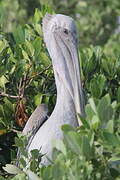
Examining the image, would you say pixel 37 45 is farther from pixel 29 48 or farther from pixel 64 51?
pixel 64 51

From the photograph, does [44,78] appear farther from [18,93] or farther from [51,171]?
[51,171]

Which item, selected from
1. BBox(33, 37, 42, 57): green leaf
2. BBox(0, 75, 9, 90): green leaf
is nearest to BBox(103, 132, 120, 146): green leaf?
BBox(0, 75, 9, 90): green leaf

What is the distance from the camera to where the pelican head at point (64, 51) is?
5.69m

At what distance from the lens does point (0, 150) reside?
6172 mm

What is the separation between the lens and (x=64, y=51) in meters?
5.92

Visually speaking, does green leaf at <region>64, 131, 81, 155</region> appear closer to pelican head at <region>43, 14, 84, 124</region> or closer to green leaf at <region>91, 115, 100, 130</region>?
→ green leaf at <region>91, 115, 100, 130</region>

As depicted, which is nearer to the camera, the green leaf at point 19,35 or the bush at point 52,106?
the bush at point 52,106

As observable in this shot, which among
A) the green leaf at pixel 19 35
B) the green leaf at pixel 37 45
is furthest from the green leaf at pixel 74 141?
the green leaf at pixel 19 35

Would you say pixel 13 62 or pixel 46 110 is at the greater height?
pixel 13 62

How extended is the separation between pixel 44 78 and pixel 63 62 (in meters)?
0.42

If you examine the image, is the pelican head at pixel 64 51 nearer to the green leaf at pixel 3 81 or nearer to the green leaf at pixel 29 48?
the green leaf at pixel 29 48

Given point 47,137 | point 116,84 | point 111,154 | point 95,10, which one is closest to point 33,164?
point 111,154

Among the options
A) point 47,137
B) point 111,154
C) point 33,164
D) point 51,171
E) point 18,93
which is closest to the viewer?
point 51,171

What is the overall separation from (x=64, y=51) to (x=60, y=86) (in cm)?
31
